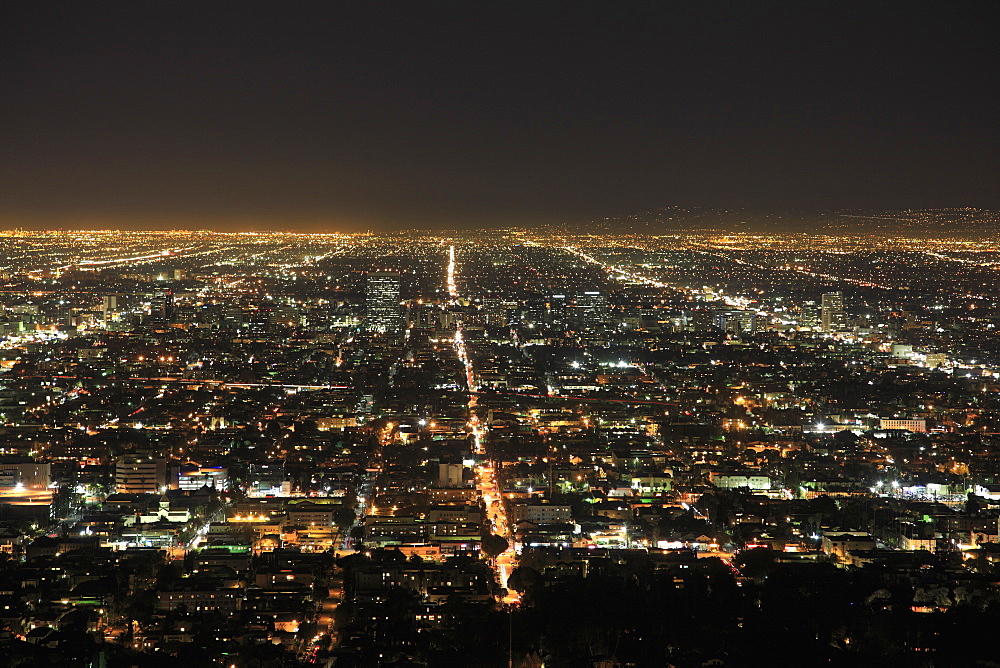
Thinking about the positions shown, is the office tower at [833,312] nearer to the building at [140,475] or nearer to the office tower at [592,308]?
the office tower at [592,308]

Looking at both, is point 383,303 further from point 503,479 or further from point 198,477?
point 503,479

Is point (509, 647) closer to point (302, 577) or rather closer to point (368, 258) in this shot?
point (302, 577)

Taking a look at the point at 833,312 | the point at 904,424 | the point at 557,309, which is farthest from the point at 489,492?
the point at 557,309

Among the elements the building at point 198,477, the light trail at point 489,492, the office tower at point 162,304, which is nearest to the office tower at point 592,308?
the light trail at point 489,492

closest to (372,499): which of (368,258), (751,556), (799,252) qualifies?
(751,556)

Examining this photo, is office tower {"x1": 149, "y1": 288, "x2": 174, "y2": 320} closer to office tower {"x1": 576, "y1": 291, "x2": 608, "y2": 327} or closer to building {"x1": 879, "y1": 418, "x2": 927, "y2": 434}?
office tower {"x1": 576, "y1": 291, "x2": 608, "y2": 327}

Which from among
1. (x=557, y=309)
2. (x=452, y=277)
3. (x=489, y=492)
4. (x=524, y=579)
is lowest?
(x=557, y=309)
